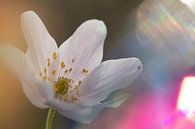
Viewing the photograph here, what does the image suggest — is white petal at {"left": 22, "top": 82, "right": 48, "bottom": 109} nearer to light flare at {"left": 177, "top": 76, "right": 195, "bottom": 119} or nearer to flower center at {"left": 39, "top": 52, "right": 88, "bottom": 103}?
flower center at {"left": 39, "top": 52, "right": 88, "bottom": 103}

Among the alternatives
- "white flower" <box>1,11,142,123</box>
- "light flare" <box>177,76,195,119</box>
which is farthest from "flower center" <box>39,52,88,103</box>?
"light flare" <box>177,76,195,119</box>

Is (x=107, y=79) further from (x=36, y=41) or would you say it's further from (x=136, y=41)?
(x=136, y=41)

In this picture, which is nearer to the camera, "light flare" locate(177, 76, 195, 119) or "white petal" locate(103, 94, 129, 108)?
"white petal" locate(103, 94, 129, 108)

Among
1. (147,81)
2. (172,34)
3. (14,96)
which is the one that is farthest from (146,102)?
(14,96)

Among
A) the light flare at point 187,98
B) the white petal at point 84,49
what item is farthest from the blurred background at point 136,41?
the white petal at point 84,49

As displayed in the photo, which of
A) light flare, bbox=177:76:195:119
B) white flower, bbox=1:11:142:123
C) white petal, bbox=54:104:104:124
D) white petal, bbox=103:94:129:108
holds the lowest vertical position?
light flare, bbox=177:76:195:119

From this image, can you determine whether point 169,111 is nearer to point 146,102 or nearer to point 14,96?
point 146,102

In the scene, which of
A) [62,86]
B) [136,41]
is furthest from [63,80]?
[136,41]
